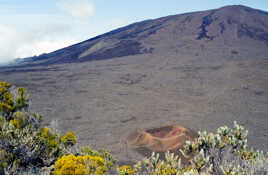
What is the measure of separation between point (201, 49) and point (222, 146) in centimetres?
4575

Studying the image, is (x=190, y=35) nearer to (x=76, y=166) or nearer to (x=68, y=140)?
(x=68, y=140)

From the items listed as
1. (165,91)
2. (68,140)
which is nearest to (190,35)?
(165,91)

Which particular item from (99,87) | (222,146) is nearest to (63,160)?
(222,146)

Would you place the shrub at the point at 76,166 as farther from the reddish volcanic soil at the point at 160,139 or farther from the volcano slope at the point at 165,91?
the reddish volcanic soil at the point at 160,139

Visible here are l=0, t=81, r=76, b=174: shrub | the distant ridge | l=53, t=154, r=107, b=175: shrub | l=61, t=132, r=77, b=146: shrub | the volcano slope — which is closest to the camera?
l=53, t=154, r=107, b=175: shrub

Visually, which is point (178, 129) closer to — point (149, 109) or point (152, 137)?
point (152, 137)

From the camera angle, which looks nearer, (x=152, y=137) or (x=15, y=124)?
(x=15, y=124)

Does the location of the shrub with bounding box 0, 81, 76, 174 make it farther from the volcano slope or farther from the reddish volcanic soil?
the reddish volcanic soil

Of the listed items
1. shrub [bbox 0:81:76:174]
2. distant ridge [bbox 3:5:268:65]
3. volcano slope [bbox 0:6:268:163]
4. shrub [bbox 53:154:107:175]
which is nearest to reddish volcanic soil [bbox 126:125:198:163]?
volcano slope [bbox 0:6:268:163]

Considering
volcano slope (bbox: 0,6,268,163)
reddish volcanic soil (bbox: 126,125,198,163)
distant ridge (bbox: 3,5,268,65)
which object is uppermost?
distant ridge (bbox: 3,5,268,65)

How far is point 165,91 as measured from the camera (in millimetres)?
23047

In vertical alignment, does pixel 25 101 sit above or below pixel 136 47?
below

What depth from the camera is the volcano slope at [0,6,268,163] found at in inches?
545

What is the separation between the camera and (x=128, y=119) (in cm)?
1534
